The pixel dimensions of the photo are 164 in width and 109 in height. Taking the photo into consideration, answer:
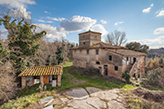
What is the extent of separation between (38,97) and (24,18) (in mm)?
9320

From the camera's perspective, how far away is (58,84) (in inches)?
388

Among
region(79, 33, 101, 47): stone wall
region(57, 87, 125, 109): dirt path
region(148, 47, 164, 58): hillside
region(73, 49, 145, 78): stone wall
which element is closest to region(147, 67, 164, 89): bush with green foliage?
region(73, 49, 145, 78): stone wall

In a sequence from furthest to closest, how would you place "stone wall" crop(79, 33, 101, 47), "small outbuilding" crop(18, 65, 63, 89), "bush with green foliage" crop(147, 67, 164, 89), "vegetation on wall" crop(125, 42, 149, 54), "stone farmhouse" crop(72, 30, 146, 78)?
"vegetation on wall" crop(125, 42, 149, 54) → "stone wall" crop(79, 33, 101, 47) → "stone farmhouse" crop(72, 30, 146, 78) → "bush with green foliage" crop(147, 67, 164, 89) → "small outbuilding" crop(18, 65, 63, 89)

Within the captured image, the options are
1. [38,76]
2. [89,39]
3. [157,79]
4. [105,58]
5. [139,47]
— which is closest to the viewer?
[38,76]

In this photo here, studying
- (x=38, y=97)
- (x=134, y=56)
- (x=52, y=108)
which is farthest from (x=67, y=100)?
(x=134, y=56)

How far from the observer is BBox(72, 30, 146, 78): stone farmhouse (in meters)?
13.3

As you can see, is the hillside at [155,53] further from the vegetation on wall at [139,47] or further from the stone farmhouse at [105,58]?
the stone farmhouse at [105,58]

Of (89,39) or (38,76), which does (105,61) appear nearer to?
(89,39)

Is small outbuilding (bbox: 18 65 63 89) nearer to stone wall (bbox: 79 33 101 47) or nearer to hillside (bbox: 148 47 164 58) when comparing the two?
stone wall (bbox: 79 33 101 47)

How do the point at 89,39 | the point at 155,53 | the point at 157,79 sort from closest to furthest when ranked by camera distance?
the point at 157,79 → the point at 89,39 → the point at 155,53

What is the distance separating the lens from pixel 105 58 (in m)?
14.6

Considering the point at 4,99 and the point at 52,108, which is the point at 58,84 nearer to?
the point at 52,108

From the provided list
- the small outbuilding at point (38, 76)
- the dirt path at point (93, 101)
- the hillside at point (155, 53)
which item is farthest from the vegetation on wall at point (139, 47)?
the small outbuilding at point (38, 76)

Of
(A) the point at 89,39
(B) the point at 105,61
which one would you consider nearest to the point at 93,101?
(B) the point at 105,61
